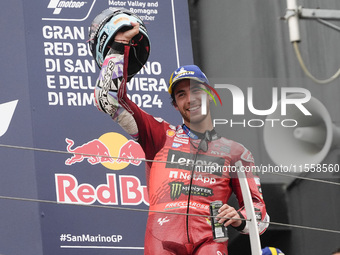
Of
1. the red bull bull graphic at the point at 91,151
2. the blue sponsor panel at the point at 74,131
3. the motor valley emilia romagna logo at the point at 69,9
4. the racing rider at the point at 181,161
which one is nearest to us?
the racing rider at the point at 181,161

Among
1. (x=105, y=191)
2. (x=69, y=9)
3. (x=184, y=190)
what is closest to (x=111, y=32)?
(x=184, y=190)

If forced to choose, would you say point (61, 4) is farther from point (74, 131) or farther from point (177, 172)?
point (177, 172)

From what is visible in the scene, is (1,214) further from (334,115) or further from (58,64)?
(334,115)

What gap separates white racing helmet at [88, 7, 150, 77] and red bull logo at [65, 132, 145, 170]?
131cm

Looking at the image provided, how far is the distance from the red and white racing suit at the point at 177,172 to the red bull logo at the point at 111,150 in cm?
106

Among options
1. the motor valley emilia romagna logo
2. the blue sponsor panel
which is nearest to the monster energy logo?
the blue sponsor panel

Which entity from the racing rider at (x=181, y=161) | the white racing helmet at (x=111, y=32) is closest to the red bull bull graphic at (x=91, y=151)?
the racing rider at (x=181, y=161)

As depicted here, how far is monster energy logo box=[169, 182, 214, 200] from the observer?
710 cm

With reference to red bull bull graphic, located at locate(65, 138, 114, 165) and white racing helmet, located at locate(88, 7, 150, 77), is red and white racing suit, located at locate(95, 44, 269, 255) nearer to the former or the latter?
white racing helmet, located at locate(88, 7, 150, 77)

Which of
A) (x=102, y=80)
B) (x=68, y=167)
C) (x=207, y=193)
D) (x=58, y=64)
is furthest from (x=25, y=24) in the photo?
(x=207, y=193)

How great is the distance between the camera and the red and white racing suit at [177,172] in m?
7.01

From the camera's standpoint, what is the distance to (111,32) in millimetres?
7039

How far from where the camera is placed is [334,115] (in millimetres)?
8547

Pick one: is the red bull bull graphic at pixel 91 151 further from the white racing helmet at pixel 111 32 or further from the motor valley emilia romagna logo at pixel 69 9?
the white racing helmet at pixel 111 32
